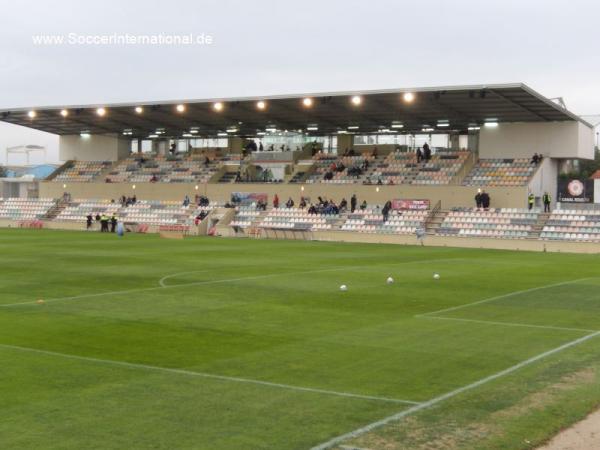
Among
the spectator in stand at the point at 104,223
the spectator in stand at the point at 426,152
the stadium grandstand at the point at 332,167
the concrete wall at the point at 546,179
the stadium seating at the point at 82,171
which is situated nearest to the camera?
the stadium grandstand at the point at 332,167

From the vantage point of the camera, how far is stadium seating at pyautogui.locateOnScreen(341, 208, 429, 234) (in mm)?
52438

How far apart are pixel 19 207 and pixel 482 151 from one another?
41153 millimetres

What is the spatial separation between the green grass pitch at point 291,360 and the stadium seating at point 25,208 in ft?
153

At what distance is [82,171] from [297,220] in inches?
1198

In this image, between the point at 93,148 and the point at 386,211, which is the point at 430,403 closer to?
the point at 386,211

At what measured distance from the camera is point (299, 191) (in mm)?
63562

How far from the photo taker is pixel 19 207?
73562 millimetres

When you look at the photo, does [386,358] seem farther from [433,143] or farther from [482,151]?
[433,143]

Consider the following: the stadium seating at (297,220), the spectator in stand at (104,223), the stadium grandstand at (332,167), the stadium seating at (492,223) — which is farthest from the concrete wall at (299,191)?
the spectator in stand at (104,223)

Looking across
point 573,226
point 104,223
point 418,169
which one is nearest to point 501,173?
point 418,169

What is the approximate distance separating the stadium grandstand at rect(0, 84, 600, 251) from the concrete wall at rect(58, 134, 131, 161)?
113mm

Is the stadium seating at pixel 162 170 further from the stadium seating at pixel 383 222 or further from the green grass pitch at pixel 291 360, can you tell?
the green grass pitch at pixel 291 360

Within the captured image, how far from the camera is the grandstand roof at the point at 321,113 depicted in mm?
53438

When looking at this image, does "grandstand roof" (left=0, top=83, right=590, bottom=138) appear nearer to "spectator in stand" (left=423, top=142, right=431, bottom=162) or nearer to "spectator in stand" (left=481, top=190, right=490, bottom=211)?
"spectator in stand" (left=423, top=142, right=431, bottom=162)
